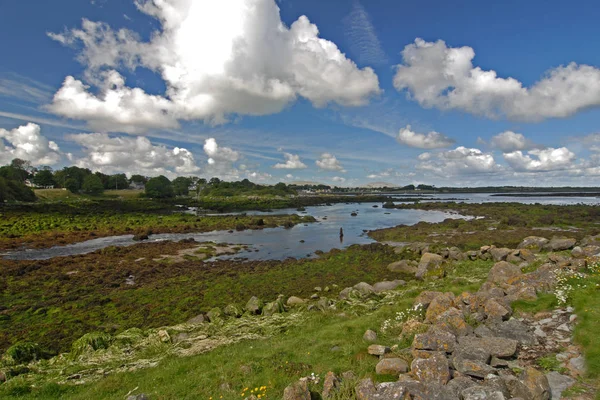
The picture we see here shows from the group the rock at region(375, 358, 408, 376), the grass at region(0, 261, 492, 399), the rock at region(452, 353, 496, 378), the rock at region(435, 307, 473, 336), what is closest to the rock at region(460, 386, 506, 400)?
the rock at region(452, 353, 496, 378)

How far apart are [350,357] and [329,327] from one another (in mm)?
3461

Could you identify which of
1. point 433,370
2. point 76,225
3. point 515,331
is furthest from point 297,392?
point 76,225

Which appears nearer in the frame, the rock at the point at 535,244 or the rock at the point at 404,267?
the rock at the point at 535,244

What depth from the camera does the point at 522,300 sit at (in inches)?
466

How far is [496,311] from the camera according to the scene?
34.8 ft

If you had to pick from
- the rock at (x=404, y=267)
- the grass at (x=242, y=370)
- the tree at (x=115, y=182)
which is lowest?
the rock at (x=404, y=267)

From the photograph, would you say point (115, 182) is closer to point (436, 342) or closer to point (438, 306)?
point (438, 306)

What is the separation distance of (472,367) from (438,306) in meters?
4.68

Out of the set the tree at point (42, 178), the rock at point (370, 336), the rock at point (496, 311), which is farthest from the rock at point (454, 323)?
the tree at point (42, 178)

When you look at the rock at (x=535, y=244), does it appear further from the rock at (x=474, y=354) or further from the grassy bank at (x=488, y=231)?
the rock at (x=474, y=354)

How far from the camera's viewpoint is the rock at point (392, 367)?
8.05 meters

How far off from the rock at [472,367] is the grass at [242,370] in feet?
6.32

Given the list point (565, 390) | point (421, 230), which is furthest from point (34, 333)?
point (421, 230)

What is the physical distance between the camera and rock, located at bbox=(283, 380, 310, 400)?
7.15 meters
